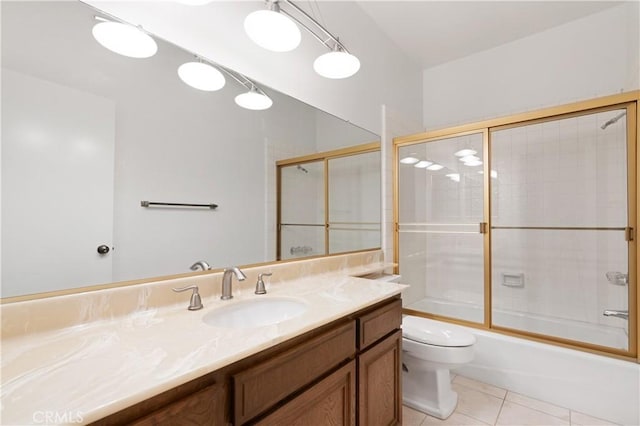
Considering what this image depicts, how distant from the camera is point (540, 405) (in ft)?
5.88

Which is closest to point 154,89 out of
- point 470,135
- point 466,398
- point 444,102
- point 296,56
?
point 296,56

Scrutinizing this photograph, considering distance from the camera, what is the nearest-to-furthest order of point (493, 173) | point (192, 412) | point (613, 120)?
point (192, 412), point (613, 120), point (493, 173)

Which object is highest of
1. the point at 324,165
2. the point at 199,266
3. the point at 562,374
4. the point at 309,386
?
the point at 324,165

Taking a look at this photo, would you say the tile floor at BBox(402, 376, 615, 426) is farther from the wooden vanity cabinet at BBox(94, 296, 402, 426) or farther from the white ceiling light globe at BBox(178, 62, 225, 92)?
the white ceiling light globe at BBox(178, 62, 225, 92)

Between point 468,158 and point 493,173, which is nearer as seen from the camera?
point 493,173

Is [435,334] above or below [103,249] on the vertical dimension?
below

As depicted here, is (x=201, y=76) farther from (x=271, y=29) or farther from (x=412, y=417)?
(x=412, y=417)

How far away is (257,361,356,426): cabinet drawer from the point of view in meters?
0.85

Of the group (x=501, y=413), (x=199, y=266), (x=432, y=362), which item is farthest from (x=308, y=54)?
(x=501, y=413)

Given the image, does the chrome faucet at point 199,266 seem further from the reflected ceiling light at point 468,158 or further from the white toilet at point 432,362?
the reflected ceiling light at point 468,158

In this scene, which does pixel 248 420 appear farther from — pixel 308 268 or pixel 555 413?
pixel 555 413

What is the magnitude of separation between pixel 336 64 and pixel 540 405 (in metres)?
2.37

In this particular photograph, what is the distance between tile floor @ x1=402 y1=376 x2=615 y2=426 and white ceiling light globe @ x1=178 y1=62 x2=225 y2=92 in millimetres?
2043

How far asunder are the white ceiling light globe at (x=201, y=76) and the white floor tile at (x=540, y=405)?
2.52 m
